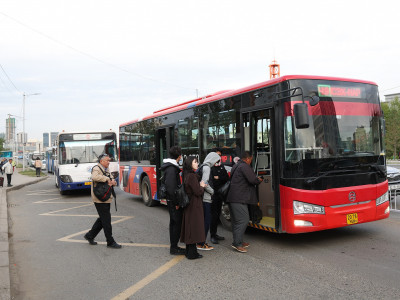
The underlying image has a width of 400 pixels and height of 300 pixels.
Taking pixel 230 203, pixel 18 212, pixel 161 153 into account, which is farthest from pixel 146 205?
pixel 230 203

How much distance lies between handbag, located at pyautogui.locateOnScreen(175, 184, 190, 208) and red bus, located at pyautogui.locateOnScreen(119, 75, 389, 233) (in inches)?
60.7

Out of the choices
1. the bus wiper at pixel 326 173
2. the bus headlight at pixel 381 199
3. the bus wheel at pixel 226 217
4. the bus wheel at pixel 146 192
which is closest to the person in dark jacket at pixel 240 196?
the bus wiper at pixel 326 173

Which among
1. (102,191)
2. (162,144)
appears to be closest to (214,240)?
(102,191)

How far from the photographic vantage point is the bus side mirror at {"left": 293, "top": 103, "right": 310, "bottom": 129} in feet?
18.6

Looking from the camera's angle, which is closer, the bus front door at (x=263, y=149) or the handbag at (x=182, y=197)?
the handbag at (x=182, y=197)

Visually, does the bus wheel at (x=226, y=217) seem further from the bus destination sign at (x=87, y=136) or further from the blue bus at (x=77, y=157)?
A: the bus destination sign at (x=87, y=136)

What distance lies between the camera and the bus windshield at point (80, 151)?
1510cm

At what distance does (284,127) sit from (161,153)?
5.45m

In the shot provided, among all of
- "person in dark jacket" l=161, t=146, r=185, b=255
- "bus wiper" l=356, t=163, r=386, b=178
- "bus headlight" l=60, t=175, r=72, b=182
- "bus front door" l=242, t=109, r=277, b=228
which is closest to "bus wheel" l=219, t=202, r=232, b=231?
"bus front door" l=242, t=109, r=277, b=228

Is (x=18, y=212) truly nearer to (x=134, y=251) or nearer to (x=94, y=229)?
(x=94, y=229)

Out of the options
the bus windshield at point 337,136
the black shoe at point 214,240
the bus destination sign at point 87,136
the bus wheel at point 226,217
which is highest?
the bus destination sign at point 87,136

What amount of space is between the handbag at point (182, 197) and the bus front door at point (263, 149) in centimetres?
159

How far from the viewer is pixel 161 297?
4.38m

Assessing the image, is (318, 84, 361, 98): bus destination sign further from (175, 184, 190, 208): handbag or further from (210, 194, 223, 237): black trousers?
(175, 184, 190, 208): handbag
